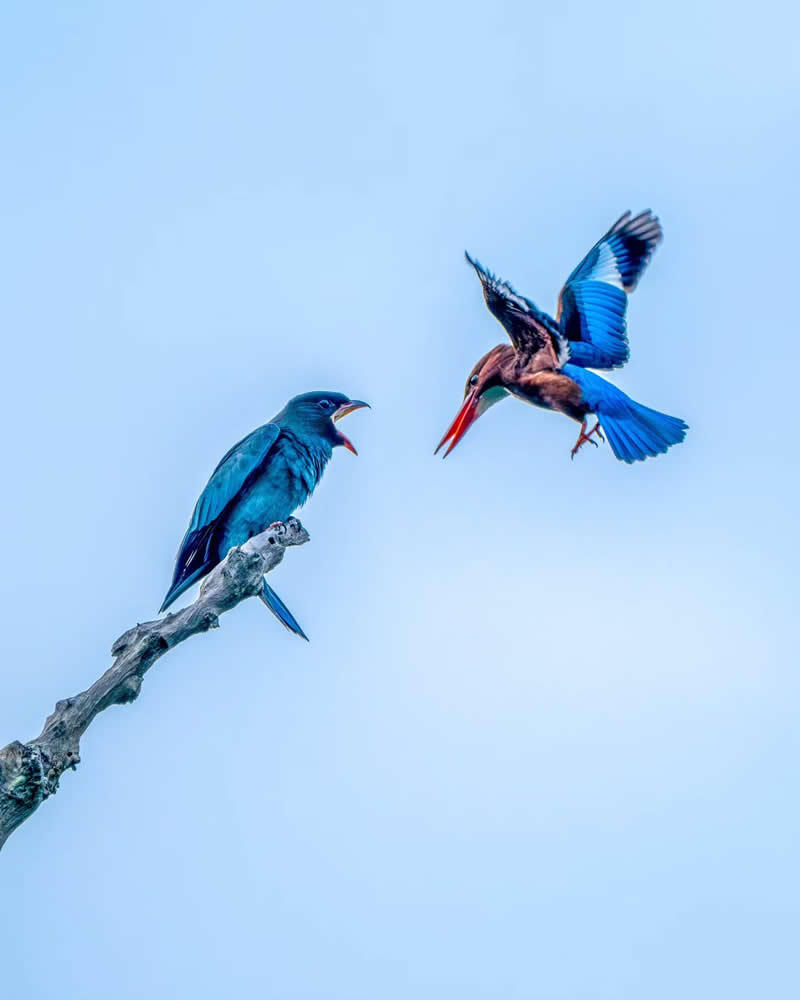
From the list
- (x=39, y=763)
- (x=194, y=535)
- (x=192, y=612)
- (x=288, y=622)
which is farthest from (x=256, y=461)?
(x=39, y=763)

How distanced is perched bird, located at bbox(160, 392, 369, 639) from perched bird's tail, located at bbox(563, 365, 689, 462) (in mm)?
2090

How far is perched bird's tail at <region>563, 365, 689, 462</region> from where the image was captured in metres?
7.50

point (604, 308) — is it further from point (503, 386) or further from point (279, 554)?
point (279, 554)

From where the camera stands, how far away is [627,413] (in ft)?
Result: 25.5

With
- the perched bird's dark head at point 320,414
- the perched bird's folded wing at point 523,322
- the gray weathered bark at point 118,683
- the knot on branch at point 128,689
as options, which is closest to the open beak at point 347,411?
the perched bird's dark head at point 320,414

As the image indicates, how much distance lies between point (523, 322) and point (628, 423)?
96cm

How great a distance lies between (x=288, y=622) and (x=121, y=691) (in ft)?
9.69

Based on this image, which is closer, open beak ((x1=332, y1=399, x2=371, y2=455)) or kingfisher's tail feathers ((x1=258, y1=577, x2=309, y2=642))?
kingfisher's tail feathers ((x1=258, y1=577, x2=309, y2=642))

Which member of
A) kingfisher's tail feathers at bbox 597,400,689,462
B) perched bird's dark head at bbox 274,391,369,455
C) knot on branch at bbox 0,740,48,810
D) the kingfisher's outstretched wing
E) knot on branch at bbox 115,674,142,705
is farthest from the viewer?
perched bird's dark head at bbox 274,391,369,455

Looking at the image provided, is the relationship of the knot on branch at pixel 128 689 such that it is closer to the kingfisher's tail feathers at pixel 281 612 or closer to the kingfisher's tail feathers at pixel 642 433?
the kingfisher's tail feathers at pixel 281 612

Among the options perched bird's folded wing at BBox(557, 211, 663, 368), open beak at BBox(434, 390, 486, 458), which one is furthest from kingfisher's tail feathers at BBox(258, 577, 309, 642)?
perched bird's folded wing at BBox(557, 211, 663, 368)

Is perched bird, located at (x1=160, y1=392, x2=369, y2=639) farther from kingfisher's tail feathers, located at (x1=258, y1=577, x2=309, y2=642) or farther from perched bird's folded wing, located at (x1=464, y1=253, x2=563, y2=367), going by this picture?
perched bird's folded wing, located at (x1=464, y1=253, x2=563, y2=367)

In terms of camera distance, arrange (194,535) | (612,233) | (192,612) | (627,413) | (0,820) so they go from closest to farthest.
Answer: (0,820)
(192,612)
(627,413)
(194,535)
(612,233)

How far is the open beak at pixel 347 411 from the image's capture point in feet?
30.4
